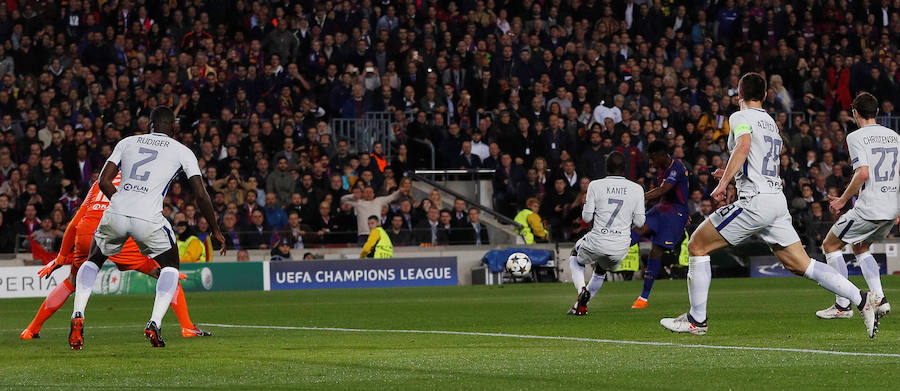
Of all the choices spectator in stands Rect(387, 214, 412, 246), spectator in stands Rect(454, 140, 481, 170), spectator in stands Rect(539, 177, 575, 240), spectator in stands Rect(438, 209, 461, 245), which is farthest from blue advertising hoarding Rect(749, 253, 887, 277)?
spectator in stands Rect(387, 214, 412, 246)

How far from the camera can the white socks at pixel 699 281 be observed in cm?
1080

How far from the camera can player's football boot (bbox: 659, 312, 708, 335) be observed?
36.1 feet

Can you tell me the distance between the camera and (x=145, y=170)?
11.2 metres

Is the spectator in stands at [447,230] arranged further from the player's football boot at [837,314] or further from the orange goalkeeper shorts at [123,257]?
the player's football boot at [837,314]

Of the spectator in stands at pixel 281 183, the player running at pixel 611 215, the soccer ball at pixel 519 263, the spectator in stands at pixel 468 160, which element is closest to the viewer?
the player running at pixel 611 215

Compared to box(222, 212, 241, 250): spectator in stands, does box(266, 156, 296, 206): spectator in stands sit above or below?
above

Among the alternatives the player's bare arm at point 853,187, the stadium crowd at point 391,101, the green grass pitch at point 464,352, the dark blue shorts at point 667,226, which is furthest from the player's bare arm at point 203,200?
the stadium crowd at point 391,101

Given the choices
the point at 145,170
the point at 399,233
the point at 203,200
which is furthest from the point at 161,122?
the point at 399,233

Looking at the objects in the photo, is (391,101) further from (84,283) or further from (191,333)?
(84,283)

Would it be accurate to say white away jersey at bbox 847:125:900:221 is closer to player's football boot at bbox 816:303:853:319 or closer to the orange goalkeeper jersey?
player's football boot at bbox 816:303:853:319

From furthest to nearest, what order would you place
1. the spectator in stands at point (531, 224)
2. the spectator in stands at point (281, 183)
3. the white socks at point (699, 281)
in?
the spectator in stands at point (531, 224) < the spectator in stands at point (281, 183) < the white socks at point (699, 281)

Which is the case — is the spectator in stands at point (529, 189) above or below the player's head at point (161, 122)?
below

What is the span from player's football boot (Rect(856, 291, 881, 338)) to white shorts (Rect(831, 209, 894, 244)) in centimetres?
301

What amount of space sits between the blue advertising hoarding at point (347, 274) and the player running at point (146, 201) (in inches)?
579
